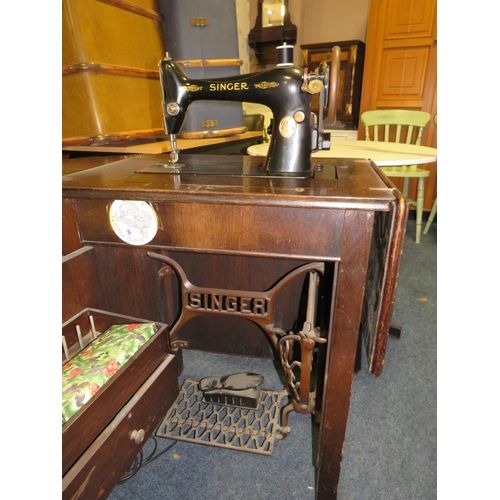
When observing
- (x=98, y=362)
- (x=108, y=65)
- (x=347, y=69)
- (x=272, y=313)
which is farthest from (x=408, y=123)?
(x=98, y=362)

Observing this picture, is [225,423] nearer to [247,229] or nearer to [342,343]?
[342,343]

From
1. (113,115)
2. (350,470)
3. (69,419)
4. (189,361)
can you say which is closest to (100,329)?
(69,419)

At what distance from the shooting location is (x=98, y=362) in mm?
743

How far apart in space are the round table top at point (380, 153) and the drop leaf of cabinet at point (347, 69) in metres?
1.53

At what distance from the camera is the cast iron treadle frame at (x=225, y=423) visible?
1.06 meters

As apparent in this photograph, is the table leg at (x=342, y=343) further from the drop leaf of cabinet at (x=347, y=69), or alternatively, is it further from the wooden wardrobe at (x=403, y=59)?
the wooden wardrobe at (x=403, y=59)

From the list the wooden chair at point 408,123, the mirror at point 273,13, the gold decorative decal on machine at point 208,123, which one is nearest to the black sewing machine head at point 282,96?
the gold decorative decal on machine at point 208,123

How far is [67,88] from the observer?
1411 millimetres

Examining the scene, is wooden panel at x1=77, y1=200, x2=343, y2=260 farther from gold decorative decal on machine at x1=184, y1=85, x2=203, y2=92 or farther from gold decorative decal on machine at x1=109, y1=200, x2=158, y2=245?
gold decorative decal on machine at x1=184, y1=85, x2=203, y2=92

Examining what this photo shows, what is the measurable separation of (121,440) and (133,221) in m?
0.47

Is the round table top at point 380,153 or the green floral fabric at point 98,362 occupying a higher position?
the round table top at point 380,153

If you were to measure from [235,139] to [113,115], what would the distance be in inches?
23.1

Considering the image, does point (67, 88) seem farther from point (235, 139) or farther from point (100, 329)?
point (100, 329)

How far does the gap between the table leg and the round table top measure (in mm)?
602
